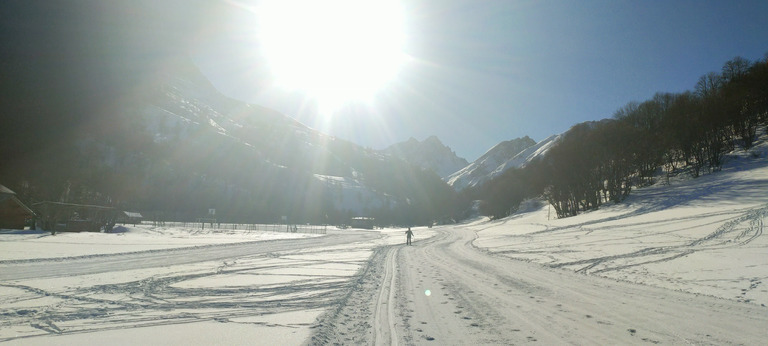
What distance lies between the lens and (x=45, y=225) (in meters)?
36.7

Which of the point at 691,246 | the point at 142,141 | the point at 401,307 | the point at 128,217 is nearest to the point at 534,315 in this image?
the point at 401,307

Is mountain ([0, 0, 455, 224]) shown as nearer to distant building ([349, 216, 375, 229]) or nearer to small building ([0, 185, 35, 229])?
distant building ([349, 216, 375, 229])

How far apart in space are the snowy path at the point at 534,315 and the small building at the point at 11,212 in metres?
46.9

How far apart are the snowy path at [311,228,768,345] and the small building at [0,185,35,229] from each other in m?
46.9

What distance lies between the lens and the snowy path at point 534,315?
211 inches

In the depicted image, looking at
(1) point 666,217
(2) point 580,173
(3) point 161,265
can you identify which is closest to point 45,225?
(3) point 161,265

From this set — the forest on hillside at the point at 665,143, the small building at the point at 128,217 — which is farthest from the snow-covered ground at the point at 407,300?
the small building at the point at 128,217

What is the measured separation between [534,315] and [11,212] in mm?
52131

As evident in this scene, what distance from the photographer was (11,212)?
122ft

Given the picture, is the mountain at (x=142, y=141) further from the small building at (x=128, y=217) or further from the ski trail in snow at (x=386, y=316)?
the ski trail in snow at (x=386, y=316)

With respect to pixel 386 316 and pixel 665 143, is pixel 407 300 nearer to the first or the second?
pixel 386 316

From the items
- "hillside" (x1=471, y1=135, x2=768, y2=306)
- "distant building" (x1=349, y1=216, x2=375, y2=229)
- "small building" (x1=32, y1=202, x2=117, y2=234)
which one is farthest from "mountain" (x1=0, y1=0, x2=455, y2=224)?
"hillside" (x1=471, y1=135, x2=768, y2=306)

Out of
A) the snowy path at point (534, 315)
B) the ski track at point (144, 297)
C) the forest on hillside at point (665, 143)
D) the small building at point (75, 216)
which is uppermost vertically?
the forest on hillside at point (665, 143)

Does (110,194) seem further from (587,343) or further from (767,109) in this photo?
(767,109)
